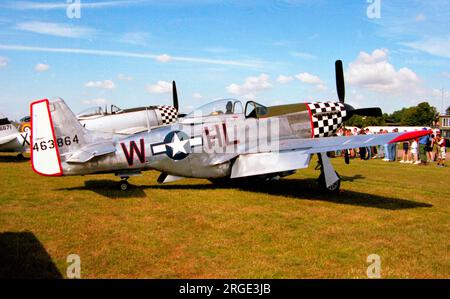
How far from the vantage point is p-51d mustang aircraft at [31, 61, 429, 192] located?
8.29 m

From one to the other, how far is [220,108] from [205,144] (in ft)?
3.52

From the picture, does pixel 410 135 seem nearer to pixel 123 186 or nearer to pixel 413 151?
pixel 123 186

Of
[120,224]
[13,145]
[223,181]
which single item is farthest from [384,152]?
[13,145]

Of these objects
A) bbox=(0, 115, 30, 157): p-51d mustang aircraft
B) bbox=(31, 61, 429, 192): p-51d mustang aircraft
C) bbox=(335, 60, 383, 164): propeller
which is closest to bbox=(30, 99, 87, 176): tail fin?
bbox=(31, 61, 429, 192): p-51d mustang aircraft

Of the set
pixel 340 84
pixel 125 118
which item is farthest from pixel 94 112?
pixel 340 84

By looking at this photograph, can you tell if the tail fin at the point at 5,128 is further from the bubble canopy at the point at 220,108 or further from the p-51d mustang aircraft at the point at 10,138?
the bubble canopy at the point at 220,108

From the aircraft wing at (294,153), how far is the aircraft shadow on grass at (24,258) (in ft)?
15.6

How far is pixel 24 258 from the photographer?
4.59m

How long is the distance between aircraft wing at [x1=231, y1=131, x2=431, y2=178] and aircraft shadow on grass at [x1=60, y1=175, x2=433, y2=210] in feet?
3.49

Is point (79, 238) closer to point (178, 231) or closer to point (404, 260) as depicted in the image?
point (178, 231)

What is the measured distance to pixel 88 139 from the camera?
8984 mm

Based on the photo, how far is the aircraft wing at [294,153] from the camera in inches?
304
